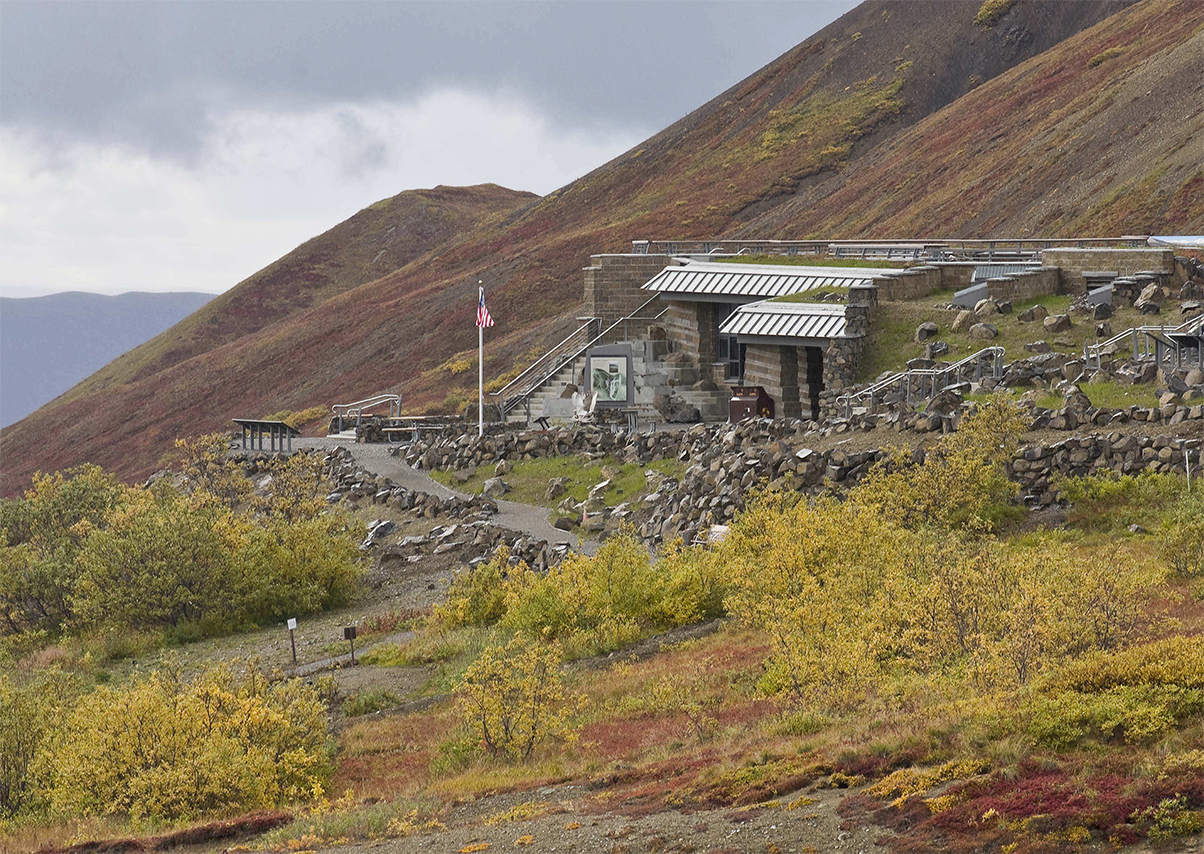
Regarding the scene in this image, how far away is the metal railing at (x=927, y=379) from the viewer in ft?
90.6

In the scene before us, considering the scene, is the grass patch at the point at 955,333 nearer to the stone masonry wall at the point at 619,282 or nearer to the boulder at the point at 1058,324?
the boulder at the point at 1058,324

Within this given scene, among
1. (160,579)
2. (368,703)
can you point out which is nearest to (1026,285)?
(160,579)

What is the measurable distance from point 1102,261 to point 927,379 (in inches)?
392

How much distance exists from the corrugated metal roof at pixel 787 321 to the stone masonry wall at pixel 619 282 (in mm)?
10064

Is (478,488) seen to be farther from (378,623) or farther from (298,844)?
(298,844)

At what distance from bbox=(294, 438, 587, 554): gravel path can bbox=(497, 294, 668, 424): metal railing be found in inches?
192

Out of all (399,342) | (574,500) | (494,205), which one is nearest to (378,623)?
(574,500)

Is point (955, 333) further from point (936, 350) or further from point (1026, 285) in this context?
point (1026, 285)

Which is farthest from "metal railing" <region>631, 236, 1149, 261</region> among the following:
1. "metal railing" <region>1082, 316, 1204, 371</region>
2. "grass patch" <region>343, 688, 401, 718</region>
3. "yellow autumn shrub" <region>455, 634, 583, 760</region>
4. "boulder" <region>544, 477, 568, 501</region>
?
"yellow autumn shrub" <region>455, 634, 583, 760</region>

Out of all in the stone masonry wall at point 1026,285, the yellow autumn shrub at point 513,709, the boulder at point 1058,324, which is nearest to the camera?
the yellow autumn shrub at point 513,709

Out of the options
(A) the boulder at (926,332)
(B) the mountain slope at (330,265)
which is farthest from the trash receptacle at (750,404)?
(B) the mountain slope at (330,265)

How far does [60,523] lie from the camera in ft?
126

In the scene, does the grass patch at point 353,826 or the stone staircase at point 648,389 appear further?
the stone staircase at point 648,389

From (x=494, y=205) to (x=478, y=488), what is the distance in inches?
4264
